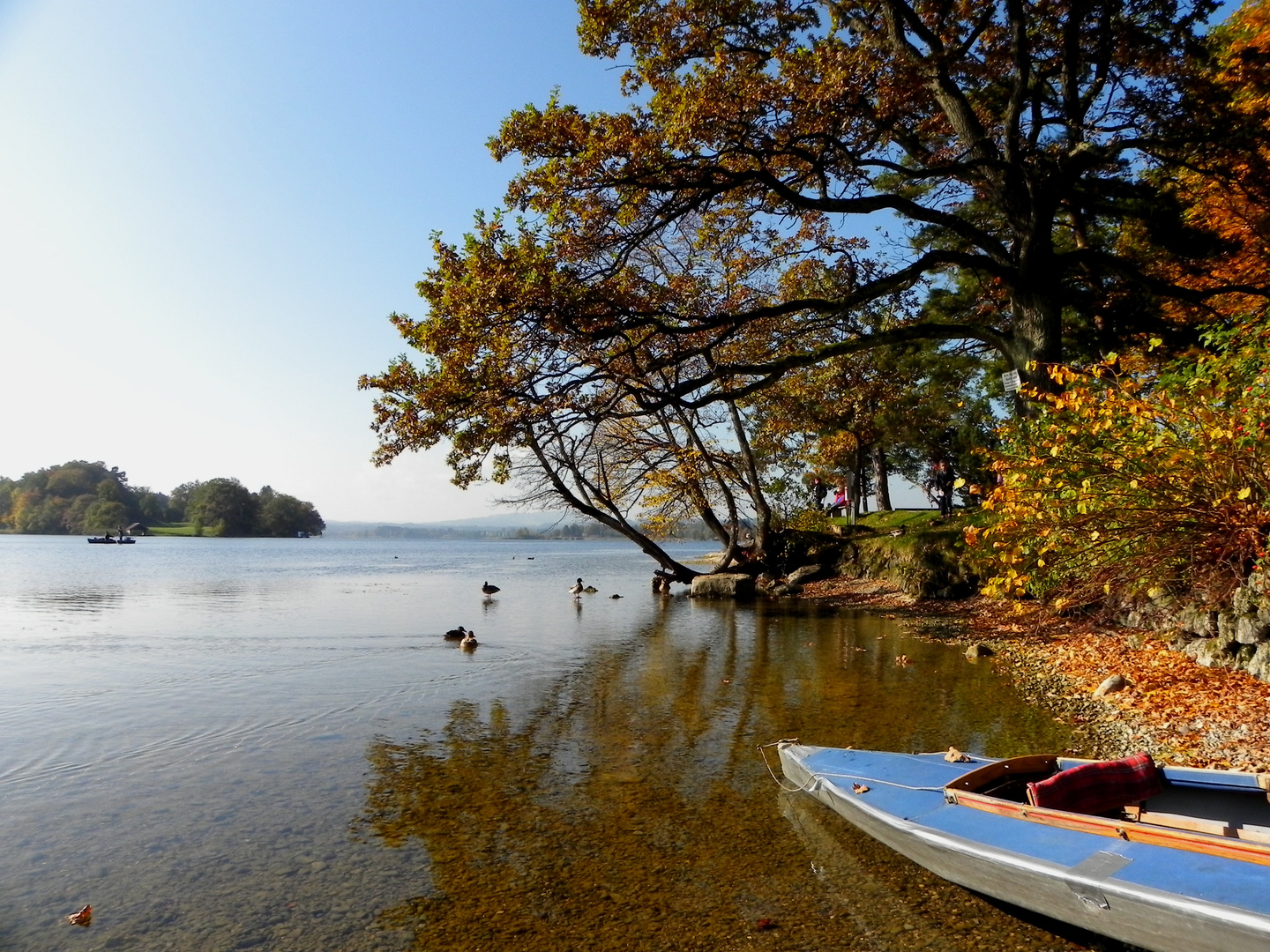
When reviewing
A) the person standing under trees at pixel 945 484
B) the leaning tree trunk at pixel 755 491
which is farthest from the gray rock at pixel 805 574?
the person standing under trees at pixel 945 484

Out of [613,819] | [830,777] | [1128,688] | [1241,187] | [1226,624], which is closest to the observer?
[830,777]

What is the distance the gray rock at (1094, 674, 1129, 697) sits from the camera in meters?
9.41

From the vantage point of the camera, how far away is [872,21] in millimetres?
14133

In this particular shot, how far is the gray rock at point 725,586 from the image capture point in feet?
82.8

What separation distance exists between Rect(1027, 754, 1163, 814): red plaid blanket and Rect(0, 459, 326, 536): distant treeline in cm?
13173

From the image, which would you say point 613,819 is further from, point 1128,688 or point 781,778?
point 1128,688

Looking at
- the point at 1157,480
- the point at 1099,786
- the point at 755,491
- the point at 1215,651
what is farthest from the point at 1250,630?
the point at 755,491

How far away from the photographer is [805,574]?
26.8 meters

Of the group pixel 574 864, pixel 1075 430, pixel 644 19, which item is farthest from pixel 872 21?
pixel 574 864

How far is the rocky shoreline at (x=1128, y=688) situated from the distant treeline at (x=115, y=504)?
12751 centimetres

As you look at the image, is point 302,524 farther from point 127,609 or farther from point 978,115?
point 978,115

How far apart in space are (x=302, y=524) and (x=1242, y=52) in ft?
478

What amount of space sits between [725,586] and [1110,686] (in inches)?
641

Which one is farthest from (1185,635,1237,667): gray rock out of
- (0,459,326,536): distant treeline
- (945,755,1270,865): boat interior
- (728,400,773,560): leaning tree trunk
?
(0,459,326,536): distant treeline
